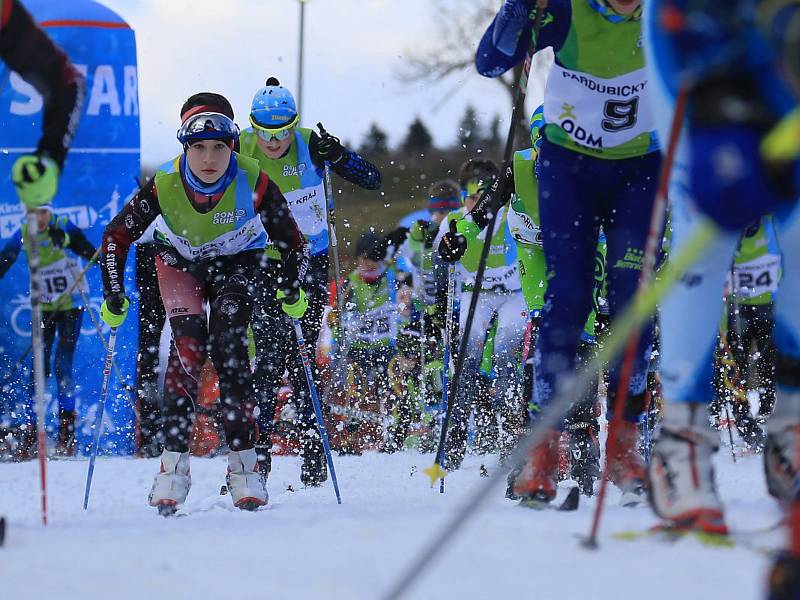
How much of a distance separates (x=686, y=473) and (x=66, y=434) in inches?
252

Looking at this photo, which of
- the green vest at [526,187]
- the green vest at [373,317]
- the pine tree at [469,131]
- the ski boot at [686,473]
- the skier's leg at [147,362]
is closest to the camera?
the ski boot at [686,473]

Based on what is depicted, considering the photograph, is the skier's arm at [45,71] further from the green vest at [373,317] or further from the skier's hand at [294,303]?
the green vest at [373,317]

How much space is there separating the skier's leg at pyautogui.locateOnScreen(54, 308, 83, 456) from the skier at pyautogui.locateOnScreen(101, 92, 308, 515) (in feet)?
11.1

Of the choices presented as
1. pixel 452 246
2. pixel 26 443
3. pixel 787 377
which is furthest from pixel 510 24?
pixel 26 443

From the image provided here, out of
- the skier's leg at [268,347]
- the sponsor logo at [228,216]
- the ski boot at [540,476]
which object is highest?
the sponsor logo at [228,216]

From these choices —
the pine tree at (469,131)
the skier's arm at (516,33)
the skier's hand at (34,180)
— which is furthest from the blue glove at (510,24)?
the pine tree at (469,131)

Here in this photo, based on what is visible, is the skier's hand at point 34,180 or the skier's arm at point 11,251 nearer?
the skier's hand at point 34,180

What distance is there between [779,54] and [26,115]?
274 inches

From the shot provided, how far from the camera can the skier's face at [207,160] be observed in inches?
184

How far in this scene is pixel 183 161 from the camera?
4.76 meters

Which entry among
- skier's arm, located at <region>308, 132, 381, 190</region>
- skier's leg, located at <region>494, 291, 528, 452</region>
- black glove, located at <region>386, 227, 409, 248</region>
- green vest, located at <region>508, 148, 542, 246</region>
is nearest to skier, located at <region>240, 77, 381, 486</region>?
skier's arm, located at <region>308, 132, 381, 190</region>

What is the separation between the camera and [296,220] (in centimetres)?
671

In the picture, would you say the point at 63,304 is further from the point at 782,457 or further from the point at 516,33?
the point at 782,457

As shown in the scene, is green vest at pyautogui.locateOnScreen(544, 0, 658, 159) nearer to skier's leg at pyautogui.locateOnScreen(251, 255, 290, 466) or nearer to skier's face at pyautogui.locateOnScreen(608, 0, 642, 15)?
skier's face at pyautogui.locateOnScreen(608, 0, 642, 15)
